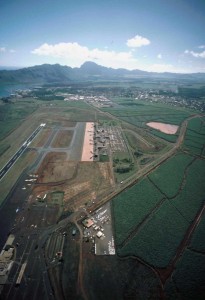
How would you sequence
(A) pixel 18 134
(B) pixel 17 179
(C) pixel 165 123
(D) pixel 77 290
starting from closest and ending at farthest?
(D) pixel 77 290 < (B) pixel 17 179 < (A) pixel 18 134 < (C) pixel 165 123

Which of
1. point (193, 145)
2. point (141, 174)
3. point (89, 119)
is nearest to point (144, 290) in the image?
point (141, 174)

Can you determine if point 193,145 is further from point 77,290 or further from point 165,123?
point 77,290

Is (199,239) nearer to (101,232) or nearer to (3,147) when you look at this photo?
(101,232)

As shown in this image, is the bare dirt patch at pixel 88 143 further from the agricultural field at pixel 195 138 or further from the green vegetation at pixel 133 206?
the agricultural field at pixel 195 138

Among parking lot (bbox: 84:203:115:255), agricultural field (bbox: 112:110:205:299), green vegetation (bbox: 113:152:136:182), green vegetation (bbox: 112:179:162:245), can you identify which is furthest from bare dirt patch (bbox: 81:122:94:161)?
parking lot (bbox: 84:203:115:255)

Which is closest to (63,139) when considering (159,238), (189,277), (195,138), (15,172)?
(15,172)

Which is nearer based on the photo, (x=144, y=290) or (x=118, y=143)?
(x=144, y=290)

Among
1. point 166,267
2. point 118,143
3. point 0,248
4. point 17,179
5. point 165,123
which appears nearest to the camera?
point 166,267

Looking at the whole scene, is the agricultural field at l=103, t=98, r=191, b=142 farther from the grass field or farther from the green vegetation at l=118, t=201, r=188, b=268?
the grass field
